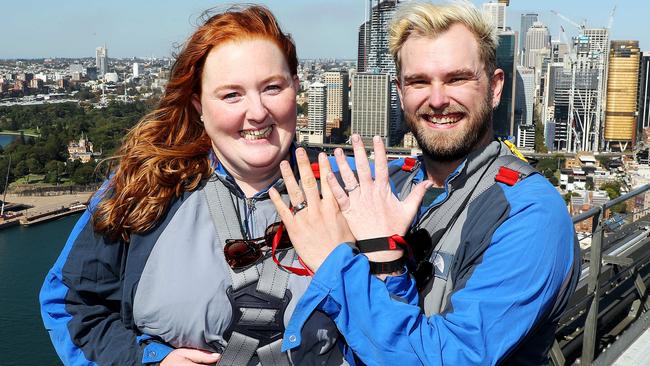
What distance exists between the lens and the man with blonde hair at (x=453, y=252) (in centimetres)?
54

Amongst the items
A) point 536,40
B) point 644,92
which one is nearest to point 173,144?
point 644,92

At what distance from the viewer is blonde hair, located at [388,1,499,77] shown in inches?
26.7

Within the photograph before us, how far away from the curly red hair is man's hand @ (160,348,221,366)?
0.11 meters

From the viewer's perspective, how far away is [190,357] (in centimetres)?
61

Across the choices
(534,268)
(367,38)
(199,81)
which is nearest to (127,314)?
(199,81)

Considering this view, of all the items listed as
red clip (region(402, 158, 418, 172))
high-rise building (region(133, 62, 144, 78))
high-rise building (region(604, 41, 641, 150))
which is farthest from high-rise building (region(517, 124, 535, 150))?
red clip (region(402, 158, 418, 172))

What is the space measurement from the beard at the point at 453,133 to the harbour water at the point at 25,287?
21.7 ft

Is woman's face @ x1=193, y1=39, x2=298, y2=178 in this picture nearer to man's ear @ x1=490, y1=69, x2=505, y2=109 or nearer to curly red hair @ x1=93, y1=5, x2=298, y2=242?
curly red hair @ x1=93, y1=5, x2=298, y2=242

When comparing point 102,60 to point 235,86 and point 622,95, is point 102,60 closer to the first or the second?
point 622,95

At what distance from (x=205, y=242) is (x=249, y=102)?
124 mm

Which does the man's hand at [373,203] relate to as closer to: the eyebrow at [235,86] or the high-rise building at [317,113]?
the eyebrow at [235,86]

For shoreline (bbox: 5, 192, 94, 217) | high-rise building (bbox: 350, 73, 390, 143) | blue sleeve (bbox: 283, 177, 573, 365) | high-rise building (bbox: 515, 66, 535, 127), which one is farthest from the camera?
high-rise building (bbox: 515, 66, 535, 127)

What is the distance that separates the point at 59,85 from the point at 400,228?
41597 mm

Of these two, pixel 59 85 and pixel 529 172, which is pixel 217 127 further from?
pixel 59 85
